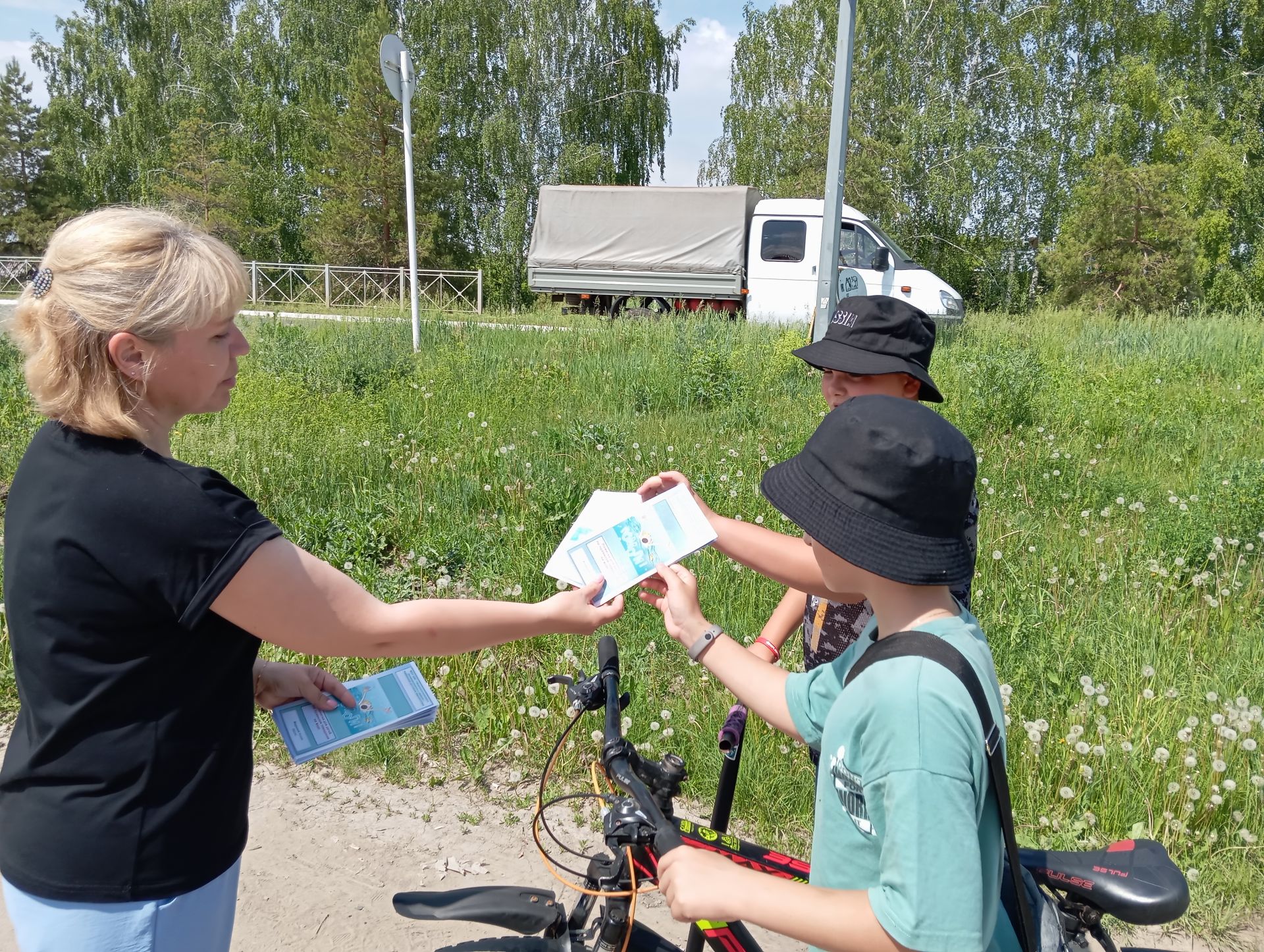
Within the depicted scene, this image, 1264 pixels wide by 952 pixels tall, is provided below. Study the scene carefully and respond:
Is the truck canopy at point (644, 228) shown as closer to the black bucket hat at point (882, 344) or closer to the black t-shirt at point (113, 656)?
the black bucket hat at point (882, 344)

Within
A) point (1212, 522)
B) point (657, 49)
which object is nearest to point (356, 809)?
point (1212, 522)

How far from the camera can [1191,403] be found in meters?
8.16

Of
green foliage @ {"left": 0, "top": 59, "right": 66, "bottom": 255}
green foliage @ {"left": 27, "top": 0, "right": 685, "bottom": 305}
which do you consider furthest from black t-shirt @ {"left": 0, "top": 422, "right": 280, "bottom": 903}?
green foliage @ {"left": 0, "top": 59, "right": 66, "bottom": 255}

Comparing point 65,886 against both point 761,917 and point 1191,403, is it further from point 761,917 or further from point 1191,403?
point 1191,403

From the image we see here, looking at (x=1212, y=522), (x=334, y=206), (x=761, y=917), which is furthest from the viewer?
(x=334, y=206)

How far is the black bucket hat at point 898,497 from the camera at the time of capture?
1.30m

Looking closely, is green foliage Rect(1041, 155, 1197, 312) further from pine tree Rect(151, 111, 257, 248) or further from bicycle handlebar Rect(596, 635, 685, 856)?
pine tree Rect(151, 111, 257, 248)

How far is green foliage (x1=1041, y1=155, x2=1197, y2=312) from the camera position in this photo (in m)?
19.2

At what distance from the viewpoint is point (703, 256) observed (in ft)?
61.5

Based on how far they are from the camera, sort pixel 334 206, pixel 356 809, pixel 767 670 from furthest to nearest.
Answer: pixel 334 206 < pixel 356 809 < pixel 767 670

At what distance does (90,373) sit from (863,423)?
120cm

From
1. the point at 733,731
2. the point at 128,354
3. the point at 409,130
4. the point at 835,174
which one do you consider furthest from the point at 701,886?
the point at 409,130

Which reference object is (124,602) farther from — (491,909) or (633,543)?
(633,543)

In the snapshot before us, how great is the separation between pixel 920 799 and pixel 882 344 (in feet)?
4.51
